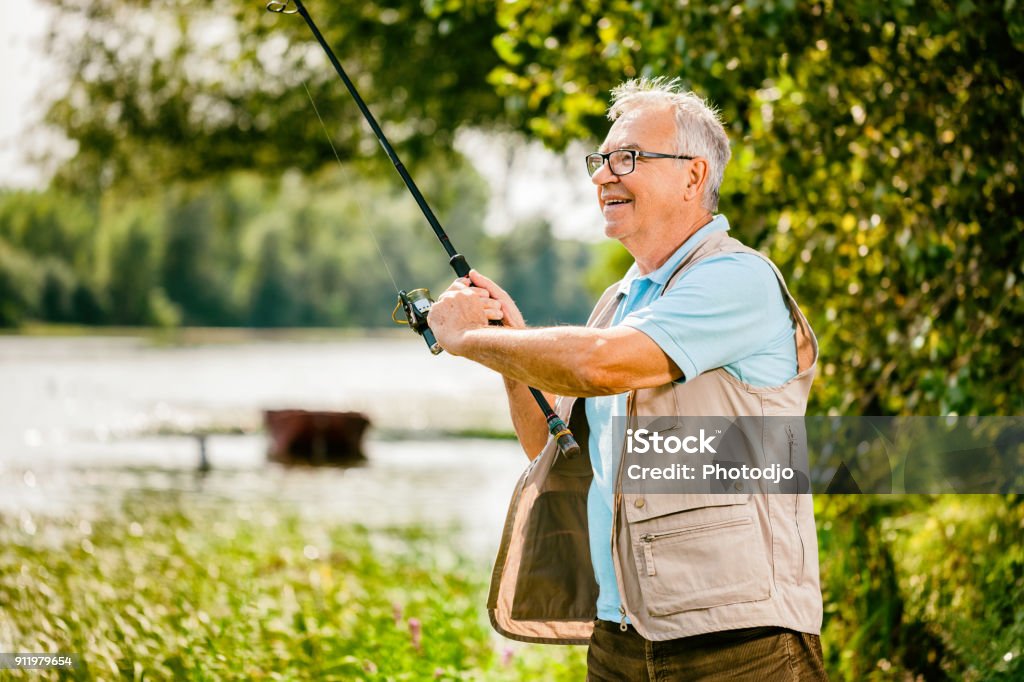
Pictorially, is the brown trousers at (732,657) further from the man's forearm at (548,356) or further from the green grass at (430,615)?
the green grass at (430,615)

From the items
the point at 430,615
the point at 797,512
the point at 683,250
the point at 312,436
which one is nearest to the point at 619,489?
the point at 797,512

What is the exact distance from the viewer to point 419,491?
45.4 ft

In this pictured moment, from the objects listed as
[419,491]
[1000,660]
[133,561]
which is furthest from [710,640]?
[419,491]

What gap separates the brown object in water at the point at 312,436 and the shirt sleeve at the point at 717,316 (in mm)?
15325

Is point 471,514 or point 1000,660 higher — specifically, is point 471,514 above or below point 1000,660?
below

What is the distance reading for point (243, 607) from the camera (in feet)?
17.0

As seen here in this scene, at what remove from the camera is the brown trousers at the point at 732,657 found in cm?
229

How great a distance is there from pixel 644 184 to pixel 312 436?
51.2 ft

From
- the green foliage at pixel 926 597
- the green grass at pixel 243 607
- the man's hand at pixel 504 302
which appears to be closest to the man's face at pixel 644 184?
the man's hand at pixel 504 302

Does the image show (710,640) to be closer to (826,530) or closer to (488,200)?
(826,530)

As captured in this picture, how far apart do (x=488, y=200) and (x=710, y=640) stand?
13626 millimetres

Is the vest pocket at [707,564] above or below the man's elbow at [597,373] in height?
below

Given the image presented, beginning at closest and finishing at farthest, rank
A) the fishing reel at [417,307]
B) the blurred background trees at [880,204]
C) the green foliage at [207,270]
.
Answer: the fishing reel at [417,307] < the blurred background trees at [880,204] < the green foliage at [207,270]

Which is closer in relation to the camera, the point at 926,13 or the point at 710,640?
the point at 710,640
